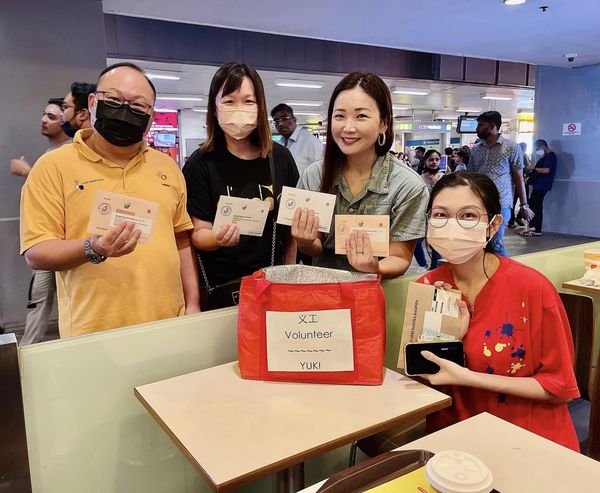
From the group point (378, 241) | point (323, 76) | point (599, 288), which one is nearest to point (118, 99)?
point (378, 241)

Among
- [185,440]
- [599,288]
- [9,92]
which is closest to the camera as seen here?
[185,440]

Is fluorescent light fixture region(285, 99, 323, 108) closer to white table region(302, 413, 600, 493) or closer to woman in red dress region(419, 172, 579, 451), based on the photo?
woman in red dress region(419, 172, 579, 451)

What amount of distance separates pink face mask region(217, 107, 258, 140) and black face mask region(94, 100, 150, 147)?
33 cm

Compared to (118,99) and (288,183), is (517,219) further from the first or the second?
(118,99)

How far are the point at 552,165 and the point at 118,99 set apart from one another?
330 inches

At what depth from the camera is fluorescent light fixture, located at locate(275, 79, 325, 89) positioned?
947 cm

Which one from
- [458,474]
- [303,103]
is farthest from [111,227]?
[303,103]

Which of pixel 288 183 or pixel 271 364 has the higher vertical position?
pixel 288 183

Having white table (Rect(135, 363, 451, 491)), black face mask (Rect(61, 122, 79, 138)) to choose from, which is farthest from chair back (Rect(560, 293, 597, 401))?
black face mask (Rect(61, 122, 79, 138))

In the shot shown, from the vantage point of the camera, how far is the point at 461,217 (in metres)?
1.59

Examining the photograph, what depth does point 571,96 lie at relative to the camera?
8.51m

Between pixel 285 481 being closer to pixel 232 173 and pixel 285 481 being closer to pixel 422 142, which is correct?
pixel 232 173

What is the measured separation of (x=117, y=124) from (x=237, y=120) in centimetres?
44

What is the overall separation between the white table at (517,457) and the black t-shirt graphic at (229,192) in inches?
42.1
